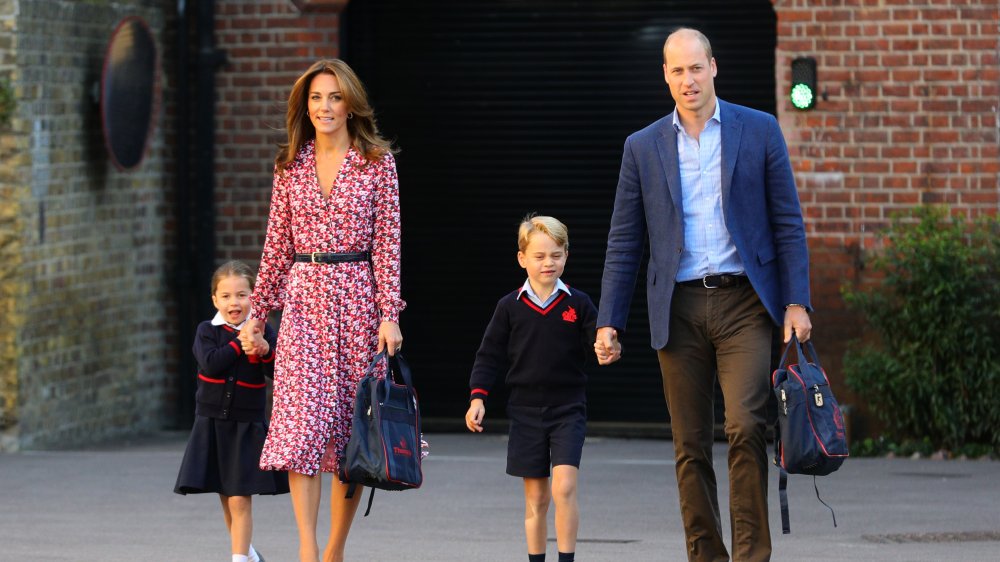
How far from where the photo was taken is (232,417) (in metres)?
6.75

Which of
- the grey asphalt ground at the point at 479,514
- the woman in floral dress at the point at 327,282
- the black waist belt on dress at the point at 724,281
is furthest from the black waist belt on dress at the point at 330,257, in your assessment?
the grey asphalt ground at the point at 479,514

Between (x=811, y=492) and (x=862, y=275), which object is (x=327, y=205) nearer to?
(x=811, y=492)

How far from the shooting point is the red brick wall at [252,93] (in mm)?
11680

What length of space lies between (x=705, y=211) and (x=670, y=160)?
0.23 metres

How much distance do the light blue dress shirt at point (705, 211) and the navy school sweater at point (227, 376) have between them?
1.72 meters

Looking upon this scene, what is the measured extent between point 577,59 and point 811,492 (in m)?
3.85

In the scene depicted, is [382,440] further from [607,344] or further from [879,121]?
[879,121]

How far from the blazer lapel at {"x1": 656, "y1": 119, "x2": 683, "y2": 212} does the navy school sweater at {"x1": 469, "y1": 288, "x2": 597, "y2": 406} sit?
68 cm

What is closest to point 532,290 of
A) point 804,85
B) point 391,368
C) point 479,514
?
point 391,368

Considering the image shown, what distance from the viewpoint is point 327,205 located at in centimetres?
635

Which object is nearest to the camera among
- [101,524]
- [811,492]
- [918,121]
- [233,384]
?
[233,384]

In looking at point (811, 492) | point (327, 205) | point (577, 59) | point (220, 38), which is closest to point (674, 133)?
point (327, 205)

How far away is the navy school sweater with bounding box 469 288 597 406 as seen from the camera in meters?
6.61

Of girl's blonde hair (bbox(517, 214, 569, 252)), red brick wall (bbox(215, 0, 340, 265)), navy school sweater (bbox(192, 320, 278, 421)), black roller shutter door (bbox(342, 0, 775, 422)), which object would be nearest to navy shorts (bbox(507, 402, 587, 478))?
girl's blonde hair (bbox(517, 214, 569, 252))
